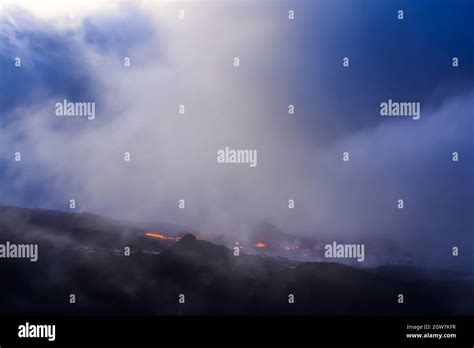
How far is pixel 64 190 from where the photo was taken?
4.74 meters

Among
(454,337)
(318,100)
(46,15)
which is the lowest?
(454,337)

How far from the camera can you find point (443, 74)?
4.66 meters

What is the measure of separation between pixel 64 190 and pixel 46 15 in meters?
1.62

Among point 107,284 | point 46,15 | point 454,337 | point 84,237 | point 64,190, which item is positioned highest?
point 46,15

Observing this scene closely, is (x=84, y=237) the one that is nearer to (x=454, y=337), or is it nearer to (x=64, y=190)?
(x=64, y=190)

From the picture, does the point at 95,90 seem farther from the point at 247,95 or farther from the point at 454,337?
the point at 454,337

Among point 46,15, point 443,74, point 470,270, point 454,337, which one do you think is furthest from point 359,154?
point 46,15

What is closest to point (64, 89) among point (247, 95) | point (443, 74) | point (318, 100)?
point (247, 95)

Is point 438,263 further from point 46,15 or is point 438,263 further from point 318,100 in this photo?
point 46,15

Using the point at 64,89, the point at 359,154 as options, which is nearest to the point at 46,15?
the point at 64,89

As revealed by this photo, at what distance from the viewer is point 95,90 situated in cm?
474

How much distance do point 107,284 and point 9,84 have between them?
2056mm

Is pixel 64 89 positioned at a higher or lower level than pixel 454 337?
higher

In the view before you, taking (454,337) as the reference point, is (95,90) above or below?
above
